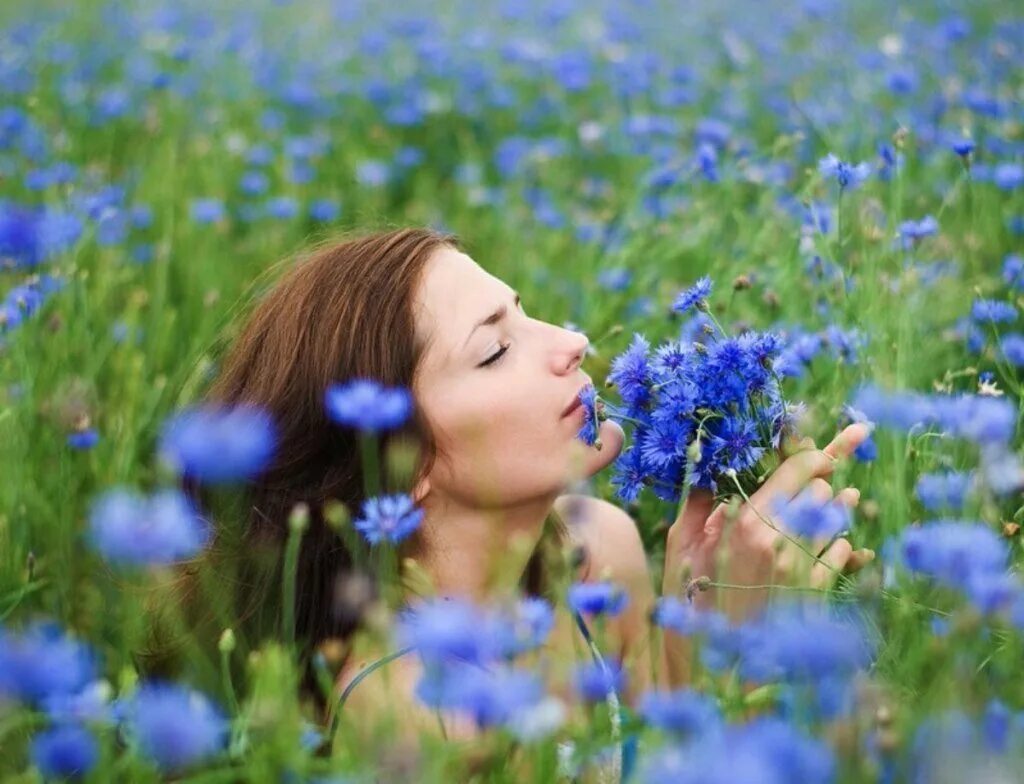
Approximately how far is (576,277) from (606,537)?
1056 millimetres

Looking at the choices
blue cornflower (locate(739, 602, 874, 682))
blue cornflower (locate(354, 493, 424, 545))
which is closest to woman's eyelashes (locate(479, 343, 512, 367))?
blue cornflower (locate(354, 493, 424, 545))

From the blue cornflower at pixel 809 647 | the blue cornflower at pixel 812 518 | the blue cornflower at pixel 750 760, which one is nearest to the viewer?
the blue cornflower at pixel 750 760

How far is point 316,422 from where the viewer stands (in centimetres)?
179

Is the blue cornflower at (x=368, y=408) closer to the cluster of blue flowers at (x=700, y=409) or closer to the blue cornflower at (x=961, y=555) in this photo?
the cluster of blue flowers at (x=700, y=409)

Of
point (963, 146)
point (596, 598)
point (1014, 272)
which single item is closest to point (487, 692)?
point (596, 598)

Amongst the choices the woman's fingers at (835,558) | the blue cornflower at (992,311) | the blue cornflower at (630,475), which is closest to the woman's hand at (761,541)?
the woman's fingers at (835,558)

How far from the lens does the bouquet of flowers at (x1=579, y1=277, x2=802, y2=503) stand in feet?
4.88

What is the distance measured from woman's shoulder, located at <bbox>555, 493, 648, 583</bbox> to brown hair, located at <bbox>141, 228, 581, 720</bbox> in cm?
7

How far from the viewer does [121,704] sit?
121 cm

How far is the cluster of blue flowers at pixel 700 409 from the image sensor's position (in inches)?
58.5

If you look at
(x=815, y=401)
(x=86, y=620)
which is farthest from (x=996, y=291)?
(x=86, y=620)

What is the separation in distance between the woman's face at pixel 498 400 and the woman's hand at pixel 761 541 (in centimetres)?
17

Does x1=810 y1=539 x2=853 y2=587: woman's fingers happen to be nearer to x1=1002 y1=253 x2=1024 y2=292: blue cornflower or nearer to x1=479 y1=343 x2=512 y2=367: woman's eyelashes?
x1=479 y1=343 x2=512 y2=367: woman's eyelashes

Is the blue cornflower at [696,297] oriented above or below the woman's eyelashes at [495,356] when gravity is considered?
above
